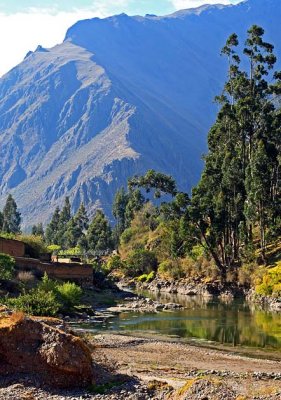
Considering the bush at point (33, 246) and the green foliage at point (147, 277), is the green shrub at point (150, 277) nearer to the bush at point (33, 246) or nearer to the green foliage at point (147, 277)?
the green foliage at point (147, 277)

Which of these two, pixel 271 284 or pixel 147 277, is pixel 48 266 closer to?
pixel 271 284

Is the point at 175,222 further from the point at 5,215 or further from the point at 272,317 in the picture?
the point at 5,215

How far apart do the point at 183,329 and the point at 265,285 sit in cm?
2786

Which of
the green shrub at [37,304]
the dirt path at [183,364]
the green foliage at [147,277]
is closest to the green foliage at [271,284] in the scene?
the green shrub at [37,304]

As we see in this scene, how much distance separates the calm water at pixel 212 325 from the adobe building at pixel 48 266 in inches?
626

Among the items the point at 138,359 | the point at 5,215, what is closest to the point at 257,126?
the point at 138,359

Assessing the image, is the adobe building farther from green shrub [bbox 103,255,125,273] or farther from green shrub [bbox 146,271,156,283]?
green shrub [bbox 103,255,125,273]

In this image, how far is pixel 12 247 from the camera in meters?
69.6

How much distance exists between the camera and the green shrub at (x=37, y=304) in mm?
39062

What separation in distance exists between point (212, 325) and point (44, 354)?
27113 mm

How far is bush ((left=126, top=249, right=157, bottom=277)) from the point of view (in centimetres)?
11181

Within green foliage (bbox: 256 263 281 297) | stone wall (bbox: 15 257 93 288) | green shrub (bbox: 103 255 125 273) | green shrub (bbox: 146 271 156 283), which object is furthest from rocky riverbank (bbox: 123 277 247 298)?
green shrub (bbox: 103 255 125 273)

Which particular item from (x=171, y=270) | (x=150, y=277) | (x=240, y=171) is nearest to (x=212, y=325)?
(x=240, y=171)

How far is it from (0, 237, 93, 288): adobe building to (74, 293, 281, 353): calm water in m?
15.9
